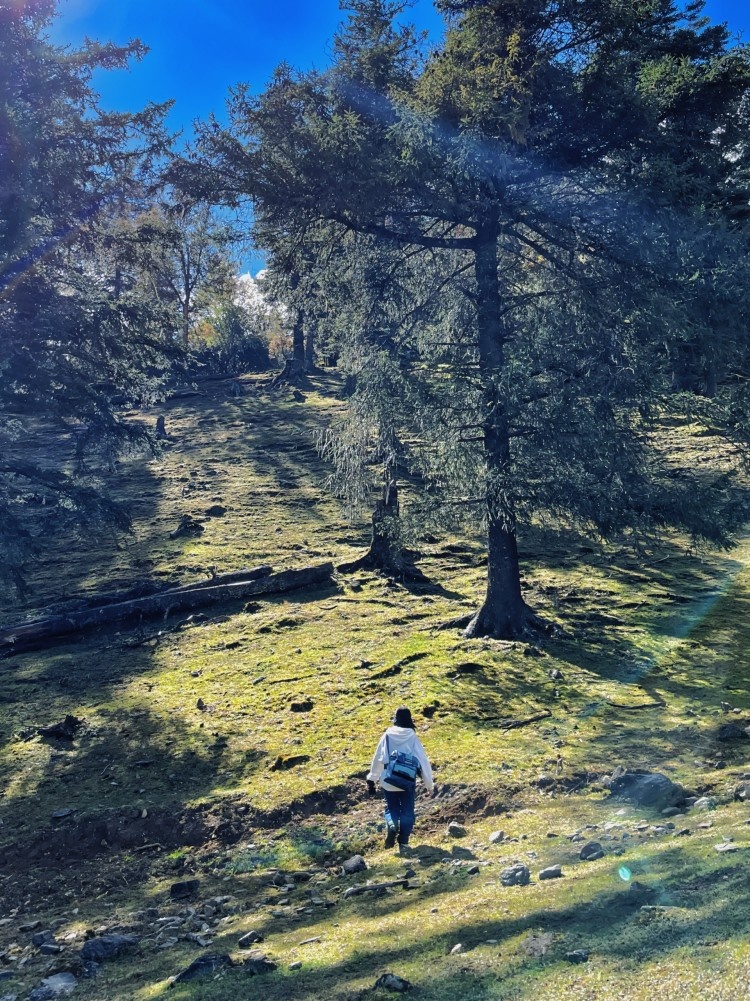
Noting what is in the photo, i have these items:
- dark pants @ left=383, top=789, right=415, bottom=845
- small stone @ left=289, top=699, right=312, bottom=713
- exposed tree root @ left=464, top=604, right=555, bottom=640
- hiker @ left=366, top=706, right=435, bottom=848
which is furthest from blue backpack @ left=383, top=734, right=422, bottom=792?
exposed tree root @ left=464, top=604, right=555, bottom=640

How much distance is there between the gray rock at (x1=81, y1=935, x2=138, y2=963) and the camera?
22.7ft

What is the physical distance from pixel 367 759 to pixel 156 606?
8.94 m

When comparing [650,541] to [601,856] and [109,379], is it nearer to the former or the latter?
[601,856]

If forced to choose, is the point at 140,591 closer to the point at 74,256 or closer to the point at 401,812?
the point at 74,256

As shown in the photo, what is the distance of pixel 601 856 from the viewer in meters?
7.25

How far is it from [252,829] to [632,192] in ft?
37.5

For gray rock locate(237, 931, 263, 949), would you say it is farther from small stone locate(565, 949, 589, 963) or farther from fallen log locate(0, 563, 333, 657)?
fallen log locate(0, 563, 333, 657)

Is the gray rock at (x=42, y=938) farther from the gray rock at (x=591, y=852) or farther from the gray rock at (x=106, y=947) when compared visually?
the gray rock at (x=591, y=852)

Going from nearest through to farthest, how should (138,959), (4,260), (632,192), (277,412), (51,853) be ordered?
(138,959) → (51,853) → (632,192) → (4,260) → (277,412)

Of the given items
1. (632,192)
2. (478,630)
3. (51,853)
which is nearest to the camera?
(51,853)

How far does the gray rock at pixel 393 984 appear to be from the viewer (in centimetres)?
525

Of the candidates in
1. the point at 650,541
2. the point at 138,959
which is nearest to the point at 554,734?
the point at 650,541

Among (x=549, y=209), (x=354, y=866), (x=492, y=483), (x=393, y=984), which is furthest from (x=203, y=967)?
(x=549, y=209)

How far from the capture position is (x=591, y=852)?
291 inches
